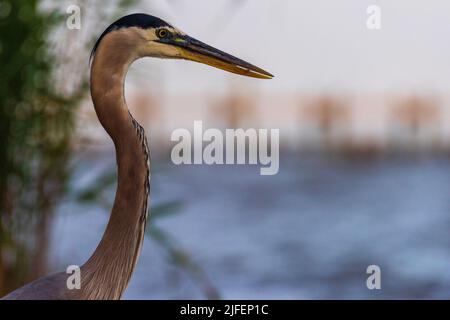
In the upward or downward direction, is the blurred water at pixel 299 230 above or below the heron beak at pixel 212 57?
below

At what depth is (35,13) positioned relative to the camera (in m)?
3.45

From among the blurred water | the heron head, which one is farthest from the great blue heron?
the blurred water

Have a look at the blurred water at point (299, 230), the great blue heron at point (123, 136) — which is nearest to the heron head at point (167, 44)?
the great blue heron at point (123, 136)

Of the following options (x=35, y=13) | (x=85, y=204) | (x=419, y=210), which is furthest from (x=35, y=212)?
(x=419, y=210)

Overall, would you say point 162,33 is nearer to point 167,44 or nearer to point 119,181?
point 167,44

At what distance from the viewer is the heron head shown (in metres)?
2.37

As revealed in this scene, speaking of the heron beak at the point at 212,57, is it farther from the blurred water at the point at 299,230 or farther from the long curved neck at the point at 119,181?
the blurred water at the point at 299,230

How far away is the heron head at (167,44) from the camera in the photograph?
237cm
